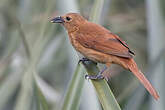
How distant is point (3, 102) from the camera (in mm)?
2477

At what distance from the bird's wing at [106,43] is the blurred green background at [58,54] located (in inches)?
4.7

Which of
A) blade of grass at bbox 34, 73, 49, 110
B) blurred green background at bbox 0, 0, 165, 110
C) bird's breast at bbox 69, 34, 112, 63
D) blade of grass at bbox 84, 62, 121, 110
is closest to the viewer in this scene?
blade of grass at bbox 84, 62, 121, 110

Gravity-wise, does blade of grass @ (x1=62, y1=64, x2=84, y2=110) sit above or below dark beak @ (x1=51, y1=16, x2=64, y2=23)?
below

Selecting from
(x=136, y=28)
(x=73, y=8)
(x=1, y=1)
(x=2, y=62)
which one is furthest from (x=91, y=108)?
(x=136, y=28)

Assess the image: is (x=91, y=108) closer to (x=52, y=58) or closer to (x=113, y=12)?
(x=52, y=58)

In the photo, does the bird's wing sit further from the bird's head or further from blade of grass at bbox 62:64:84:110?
blade of grass at bbox 62:64:84:110

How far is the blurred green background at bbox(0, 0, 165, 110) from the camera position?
7.00 ft

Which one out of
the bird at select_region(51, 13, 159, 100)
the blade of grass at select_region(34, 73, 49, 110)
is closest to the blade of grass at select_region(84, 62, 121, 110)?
the blade of grass at select_region(34, 73, 49, 110)

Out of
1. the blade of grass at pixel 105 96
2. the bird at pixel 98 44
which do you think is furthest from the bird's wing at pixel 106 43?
the blade of grass at pixel 105 96

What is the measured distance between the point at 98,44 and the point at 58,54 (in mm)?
813

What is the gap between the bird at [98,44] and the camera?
2.19 metres

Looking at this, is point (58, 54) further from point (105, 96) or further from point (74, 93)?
point (105, 96)

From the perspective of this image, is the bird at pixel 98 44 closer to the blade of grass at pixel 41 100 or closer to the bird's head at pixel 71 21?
the bird's head at pixel 71 21

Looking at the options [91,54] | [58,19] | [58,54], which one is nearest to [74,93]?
[91,54]
